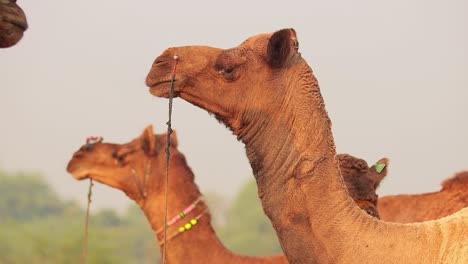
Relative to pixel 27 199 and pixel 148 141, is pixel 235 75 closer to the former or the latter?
pixel 148 141

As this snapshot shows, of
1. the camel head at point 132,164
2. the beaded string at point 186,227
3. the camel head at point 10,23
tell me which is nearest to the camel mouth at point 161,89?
the camel head at point 10,23

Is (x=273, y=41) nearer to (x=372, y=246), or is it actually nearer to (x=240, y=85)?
(x=240, y=85)

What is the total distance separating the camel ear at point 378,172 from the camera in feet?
19.0

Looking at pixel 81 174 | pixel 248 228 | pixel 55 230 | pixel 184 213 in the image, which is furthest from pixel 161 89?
pixel 248 228

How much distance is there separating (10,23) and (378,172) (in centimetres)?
255

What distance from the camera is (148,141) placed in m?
8.91

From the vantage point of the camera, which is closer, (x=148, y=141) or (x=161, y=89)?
(x=161, y=89)

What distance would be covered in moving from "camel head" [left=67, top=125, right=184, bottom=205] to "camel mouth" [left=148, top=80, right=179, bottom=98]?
380 cm

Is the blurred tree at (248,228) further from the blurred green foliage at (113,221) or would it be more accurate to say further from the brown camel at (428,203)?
the brown camel at (428,203)

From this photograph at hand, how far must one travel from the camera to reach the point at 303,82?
177 inches

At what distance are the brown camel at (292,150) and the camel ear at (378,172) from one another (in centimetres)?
137

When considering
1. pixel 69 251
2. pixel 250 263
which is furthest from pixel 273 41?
pixel 69 251

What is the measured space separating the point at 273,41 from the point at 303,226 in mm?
844

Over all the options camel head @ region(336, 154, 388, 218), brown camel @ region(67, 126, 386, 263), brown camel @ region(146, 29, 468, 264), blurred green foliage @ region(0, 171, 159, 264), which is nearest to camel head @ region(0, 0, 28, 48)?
brown camel @ region(146, 29, 468, 264)
